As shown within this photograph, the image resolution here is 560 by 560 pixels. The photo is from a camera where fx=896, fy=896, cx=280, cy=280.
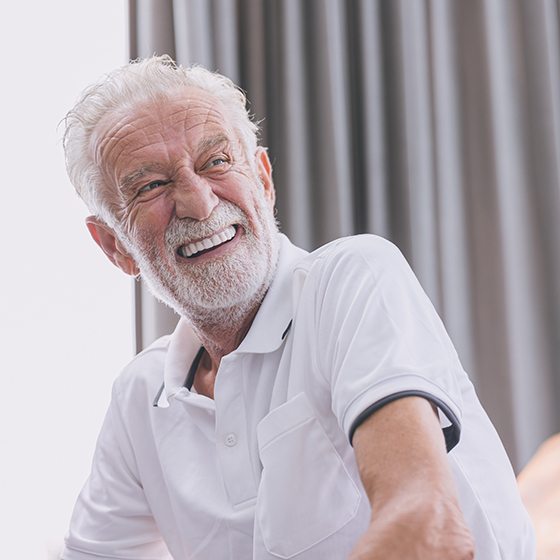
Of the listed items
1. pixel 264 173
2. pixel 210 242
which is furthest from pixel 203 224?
pixel 264 173

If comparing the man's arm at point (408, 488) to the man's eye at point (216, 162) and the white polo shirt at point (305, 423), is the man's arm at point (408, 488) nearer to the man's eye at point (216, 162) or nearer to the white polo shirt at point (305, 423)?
the white polo shirt at point (305, 423)

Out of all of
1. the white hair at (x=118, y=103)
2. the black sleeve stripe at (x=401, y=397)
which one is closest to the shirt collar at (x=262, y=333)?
the white hair at (x=118, y=103)

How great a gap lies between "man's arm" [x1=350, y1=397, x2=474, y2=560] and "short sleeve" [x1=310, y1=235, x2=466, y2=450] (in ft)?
0.08

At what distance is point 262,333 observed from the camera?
4.50 ft

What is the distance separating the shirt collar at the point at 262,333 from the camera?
53.5 inches

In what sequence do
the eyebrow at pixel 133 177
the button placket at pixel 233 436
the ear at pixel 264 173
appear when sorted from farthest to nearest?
1. the ear at pixel 264 173
2. the eyebrow at pixel 133 177
3. the button placket at pixel 233 436

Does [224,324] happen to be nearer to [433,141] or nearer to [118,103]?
[118,103]

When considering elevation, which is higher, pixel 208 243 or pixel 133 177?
pixel 133 177

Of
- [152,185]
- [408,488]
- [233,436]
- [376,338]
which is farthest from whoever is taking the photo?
[152,185]

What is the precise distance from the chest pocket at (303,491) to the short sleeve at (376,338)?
94 mm

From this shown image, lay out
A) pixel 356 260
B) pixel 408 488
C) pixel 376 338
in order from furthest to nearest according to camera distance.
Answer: pixel 356 260 → pixel 376 338 → pixel 408 488

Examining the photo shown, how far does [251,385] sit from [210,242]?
24 centimetres

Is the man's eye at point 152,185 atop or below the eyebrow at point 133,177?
below

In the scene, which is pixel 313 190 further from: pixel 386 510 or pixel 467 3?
pixel 386 510
